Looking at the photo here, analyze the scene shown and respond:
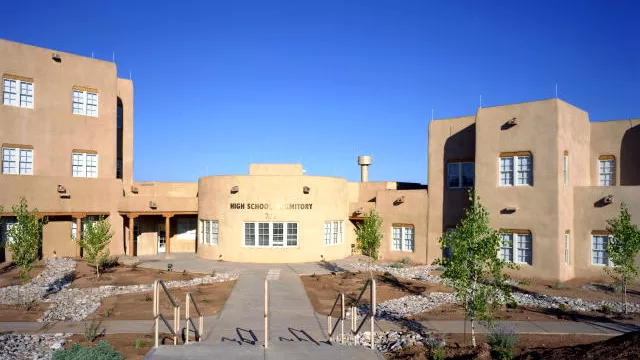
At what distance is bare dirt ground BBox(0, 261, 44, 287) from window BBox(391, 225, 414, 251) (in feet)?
59.8

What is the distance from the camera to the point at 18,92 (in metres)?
25.6

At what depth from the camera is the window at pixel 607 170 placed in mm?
25125

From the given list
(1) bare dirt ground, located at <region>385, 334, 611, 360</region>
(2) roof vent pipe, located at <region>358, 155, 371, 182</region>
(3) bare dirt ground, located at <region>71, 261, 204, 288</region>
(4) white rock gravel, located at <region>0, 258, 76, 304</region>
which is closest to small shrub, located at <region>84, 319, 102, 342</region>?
(4) white rock gravel, located at <region>0, 258, 76, 304</region>

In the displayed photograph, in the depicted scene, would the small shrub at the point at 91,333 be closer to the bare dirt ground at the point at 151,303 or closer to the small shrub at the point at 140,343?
the small shrub at the point at 140,343

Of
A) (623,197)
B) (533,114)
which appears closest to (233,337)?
(533,114)

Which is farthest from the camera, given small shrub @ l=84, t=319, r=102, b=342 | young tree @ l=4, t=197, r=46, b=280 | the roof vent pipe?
the roof vent pipe

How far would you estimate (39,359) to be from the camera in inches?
425

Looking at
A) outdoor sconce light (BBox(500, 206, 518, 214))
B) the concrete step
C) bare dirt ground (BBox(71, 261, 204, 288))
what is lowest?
bare dirt ground (BBox(71, 261, 204, 288))

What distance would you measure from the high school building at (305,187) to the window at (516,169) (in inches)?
1.9

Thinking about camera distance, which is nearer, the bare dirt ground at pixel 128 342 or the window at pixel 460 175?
the bare dirt ground at pixel 128 342

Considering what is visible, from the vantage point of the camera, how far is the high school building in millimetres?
22641

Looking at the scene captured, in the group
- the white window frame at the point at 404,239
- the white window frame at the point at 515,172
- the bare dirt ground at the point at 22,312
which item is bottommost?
the bare dirt ground at the point at 22,312

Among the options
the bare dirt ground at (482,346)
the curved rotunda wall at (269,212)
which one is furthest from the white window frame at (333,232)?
the bare dirt ground at (482,346)

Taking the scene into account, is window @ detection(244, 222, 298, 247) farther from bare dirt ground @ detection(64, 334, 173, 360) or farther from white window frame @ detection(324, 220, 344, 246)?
bare dirt ground @ detection(64, 334, 173, 360)
